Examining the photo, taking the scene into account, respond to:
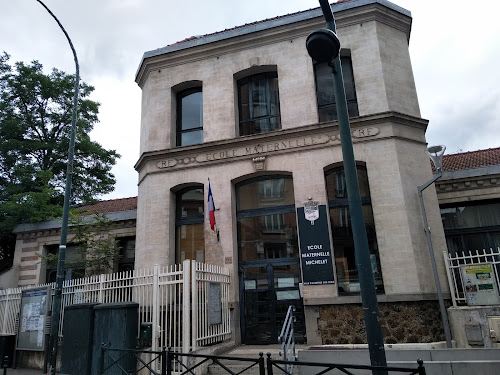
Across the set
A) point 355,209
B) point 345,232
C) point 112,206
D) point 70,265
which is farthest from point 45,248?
point 355,209

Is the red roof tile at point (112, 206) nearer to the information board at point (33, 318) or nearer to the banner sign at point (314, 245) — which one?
the information board at point (33, 318)

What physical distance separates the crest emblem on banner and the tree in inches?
568

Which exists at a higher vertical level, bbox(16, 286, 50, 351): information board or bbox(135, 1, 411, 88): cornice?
bbox(135, 1, 411, 88): cornice

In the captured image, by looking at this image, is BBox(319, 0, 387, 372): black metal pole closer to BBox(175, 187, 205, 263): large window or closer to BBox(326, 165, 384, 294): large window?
BBox(326, 165, 384, 294): large window

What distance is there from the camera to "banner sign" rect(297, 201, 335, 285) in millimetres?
11664

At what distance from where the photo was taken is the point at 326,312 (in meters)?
11.4

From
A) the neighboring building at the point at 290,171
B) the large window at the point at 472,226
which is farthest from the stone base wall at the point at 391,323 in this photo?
the large window at the point at 472,226

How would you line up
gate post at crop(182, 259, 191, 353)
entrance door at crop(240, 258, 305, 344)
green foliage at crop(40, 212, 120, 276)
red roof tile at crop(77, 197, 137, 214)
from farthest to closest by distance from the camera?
red roof tile at crop(77, 197, 137, 214), green foliage at crop(40, 212, 120, 276), entrance door at crop(240, 258, 305, 344), gate post at crop(182, 259, 191, 353)

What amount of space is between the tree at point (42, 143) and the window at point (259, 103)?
11838 mm

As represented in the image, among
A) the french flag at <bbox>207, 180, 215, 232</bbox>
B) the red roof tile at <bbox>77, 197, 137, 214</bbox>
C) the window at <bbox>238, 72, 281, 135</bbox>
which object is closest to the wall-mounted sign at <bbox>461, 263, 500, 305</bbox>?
the french flag at <bbox>207, 180, 215, 232</bbox>

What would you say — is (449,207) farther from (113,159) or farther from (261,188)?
(113,159)

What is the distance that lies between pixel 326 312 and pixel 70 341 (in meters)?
7.31

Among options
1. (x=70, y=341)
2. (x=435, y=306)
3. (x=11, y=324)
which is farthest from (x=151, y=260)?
(x=435, y=306)

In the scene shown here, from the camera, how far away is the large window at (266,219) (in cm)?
1290
